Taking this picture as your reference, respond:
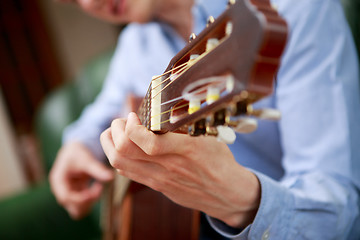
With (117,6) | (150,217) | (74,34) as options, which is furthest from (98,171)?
(74,34)

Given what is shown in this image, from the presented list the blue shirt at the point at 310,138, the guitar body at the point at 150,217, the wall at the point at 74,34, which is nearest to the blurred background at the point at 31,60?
the wall at the point at 74,34

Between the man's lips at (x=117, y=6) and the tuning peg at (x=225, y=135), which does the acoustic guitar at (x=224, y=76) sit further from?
the man's lips at (x=117, y=6)

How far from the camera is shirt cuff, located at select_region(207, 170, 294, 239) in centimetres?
43

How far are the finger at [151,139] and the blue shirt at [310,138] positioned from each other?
14cm

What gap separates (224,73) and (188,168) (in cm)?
16

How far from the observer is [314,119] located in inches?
22.2

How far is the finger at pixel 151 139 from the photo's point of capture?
0.34 meters

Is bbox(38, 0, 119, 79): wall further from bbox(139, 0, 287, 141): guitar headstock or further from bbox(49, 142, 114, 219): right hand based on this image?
bbox(139, 0, 287, 141): guitar headstock

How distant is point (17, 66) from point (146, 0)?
215cm

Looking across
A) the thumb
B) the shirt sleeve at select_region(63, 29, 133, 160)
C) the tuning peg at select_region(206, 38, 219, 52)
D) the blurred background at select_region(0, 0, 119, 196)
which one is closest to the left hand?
the tuning peg at select_region(206, 38, 219, 52)

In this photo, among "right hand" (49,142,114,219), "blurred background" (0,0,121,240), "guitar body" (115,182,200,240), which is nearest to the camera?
"guitar body" (115,182,200,240)

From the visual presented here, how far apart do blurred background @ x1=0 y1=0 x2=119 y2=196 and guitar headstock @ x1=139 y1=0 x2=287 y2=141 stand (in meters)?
2.40

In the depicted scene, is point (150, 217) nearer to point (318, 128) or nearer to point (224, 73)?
point (318, 128)

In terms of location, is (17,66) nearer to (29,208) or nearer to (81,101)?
(81,101)
